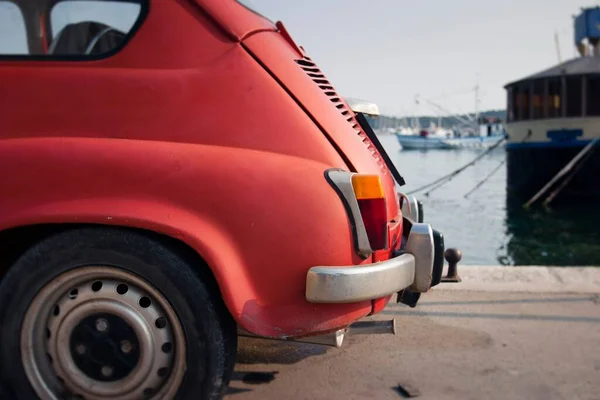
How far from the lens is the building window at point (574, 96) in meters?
23.4

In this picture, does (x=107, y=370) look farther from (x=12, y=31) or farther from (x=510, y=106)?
(x=510, y=106)

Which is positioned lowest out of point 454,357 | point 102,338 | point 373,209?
point 454,357

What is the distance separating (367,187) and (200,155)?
711 millimetres

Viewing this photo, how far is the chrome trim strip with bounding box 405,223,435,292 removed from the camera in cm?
284

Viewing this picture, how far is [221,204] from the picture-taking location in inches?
91.5

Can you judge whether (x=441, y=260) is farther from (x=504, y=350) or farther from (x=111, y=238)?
(x=111, y=238)

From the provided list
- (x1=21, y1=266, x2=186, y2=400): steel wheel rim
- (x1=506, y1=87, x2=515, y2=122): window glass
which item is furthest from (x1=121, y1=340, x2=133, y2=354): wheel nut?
(x1=506, y1=87, x2=515, y2=122): window glass

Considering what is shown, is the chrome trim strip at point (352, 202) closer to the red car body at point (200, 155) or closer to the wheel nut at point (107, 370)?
the red car body at point (200, 155)

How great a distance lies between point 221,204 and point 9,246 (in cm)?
100

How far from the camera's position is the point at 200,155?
235 cm

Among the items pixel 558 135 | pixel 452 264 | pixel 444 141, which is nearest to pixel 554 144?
pixel 558 135

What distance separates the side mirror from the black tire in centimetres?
174

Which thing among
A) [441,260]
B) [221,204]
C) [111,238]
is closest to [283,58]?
[221,204]

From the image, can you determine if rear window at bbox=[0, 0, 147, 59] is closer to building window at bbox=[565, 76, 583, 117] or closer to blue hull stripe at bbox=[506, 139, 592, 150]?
blue hull stripe at bbox=[506, 139, 592, 150]
